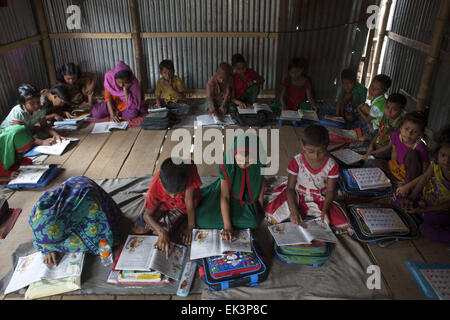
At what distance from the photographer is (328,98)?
5.40 m

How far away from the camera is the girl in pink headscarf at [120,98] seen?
15.0 feet

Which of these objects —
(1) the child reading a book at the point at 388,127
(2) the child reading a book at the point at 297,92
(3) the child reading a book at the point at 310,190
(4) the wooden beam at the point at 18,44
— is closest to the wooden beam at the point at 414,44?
(1) the child reading a book at the point at 388,127

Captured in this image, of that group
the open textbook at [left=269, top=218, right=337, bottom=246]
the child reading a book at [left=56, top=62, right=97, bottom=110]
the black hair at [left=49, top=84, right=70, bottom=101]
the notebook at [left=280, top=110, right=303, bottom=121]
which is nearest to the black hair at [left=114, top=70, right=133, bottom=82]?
the black hair at [left=49, top=84, right=70, bottom=101]

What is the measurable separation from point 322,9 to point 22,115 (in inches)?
170

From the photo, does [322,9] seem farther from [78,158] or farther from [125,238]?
[125,238]

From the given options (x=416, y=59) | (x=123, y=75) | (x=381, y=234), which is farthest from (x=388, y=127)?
(x=123, y=75)

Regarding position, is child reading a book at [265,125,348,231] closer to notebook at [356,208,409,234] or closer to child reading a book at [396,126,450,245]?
notebook at [356,208,409,234]

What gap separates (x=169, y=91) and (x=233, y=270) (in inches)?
138

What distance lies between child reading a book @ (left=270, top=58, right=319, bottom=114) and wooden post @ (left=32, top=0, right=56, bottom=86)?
3.98m

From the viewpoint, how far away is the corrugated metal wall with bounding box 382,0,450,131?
3.83 meters

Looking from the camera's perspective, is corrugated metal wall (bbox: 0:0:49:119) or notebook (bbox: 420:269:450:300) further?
corrugated metal wall (bbox: 0:0:49:119)

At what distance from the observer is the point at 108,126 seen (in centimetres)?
446

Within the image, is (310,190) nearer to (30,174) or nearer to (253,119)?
(253,119)
